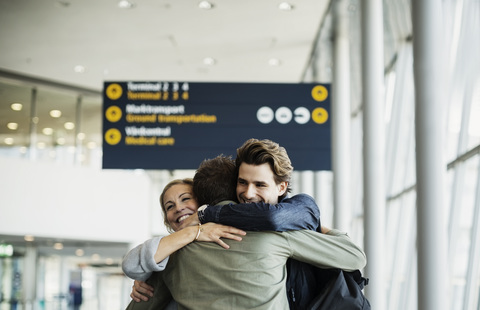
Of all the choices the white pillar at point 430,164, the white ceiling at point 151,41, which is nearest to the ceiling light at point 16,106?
the white ceiling at point 151,41

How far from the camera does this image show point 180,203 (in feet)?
9.25

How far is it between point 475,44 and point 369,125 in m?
1.50

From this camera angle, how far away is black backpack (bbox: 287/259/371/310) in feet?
7.99

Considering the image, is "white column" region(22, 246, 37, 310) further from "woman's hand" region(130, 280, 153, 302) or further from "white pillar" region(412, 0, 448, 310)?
"woman's hand" region(130, 280, 153, 302)

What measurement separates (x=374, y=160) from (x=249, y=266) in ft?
18.4

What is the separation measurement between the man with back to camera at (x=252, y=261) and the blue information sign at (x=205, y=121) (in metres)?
5.96

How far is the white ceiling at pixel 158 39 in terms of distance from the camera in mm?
10395

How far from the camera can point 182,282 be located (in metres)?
2.46

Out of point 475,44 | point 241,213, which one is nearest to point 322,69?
point 475,44

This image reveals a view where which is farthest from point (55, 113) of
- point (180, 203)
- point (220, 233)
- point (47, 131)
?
point (220, 233)

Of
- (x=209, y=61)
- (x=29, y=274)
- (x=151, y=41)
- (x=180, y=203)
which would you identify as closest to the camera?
(x=180, y=203)

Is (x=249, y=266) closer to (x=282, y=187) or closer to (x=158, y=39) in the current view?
(x=282, y=187)

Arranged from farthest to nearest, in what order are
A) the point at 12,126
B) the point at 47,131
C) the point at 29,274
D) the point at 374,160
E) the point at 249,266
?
the point at 29,274, the point at 47,131, the point at 12,126, the point at 374,160, the point at 249,266

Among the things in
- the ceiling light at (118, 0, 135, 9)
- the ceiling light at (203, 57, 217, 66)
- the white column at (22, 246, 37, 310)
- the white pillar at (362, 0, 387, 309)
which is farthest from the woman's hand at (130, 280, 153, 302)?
the white column at (22, 246, 37, 310)
